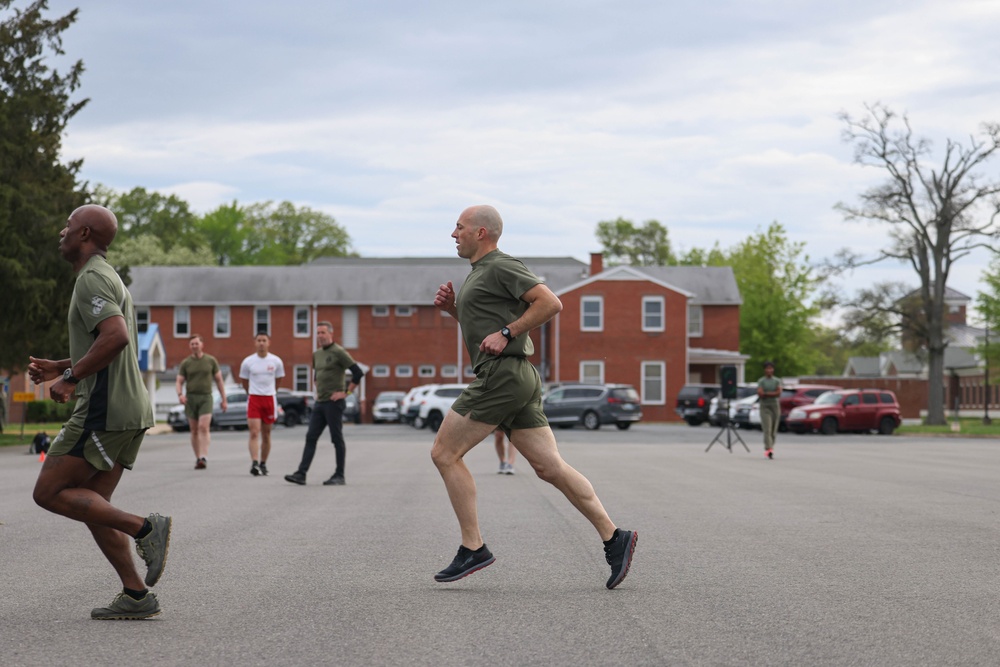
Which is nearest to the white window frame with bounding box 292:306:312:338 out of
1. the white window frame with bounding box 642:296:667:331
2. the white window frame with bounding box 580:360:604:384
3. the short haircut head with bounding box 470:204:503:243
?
the white window frame with bounding box 580:360:604:384

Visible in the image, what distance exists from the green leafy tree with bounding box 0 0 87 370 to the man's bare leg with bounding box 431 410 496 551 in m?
21.2

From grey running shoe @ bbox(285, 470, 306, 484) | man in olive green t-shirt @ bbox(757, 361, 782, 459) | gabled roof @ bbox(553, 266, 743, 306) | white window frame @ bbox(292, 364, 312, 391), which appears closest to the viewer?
grey running shoe @ bbox(285, 470, 306, 484)

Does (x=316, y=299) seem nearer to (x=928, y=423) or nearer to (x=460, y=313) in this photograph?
(x=928, y=423)

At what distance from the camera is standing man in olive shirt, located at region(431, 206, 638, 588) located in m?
6.75

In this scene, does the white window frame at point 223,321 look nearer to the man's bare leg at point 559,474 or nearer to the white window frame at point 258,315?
the white window frame at point 258,315

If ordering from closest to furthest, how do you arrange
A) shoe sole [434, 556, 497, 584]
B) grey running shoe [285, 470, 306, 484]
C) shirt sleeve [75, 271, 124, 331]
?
shirt sleeve [75, 271, 124, 331] < shoe sole [434, 556, 497, 584] < grey running shoe [285, 470, 306, 484]

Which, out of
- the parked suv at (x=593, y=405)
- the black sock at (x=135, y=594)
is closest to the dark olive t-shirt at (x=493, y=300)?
the black sock at (x=135, y=594)

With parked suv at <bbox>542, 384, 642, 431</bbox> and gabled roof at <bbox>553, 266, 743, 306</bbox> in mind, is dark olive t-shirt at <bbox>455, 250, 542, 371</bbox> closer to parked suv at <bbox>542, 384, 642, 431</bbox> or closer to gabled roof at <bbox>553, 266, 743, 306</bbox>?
parked suv at <bbox>542, 384, 642, 431</bbox>

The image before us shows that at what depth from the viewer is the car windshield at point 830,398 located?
42719 mm

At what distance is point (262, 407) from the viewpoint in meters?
16.5

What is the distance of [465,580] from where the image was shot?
7.32 metres

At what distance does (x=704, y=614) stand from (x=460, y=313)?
6.66 ft

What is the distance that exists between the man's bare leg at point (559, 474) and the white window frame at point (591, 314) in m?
55.9

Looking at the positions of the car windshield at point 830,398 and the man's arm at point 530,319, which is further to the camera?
the car windshield at point 830,398
